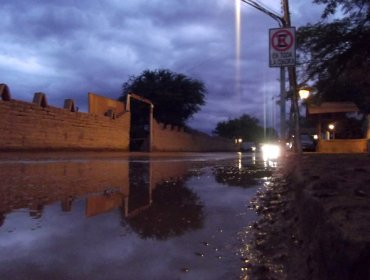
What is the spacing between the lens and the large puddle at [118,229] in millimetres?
2670

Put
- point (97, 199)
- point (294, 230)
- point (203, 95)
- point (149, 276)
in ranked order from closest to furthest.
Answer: point (149, 276)
point (294, 230)
point (97, 199)
point (203, 95)

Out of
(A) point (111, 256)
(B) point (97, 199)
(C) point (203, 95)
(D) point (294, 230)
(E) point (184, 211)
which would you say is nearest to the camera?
(A) point (111, 256)

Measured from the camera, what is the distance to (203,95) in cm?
4441

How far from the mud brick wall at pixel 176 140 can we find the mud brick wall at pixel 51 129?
269 inches

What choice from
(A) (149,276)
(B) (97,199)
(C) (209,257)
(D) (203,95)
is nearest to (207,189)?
(B) (97,199)

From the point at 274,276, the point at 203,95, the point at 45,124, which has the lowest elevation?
the point at 274,276

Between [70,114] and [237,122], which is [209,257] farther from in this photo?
[237,122]

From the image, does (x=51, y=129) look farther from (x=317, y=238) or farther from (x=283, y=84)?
(x=317, y=238)

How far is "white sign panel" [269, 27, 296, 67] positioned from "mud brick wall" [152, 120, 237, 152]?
16.0 metres

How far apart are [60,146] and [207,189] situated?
12.9 m

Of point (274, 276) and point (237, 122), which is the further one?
point (237, 122)

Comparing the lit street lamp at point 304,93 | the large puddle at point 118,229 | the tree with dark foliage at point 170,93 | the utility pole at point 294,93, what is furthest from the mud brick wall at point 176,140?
the large puddle at point 118,229

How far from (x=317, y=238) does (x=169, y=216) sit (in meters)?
1.91

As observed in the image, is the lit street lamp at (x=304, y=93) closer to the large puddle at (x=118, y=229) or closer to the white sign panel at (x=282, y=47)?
the white sign panel at (x=282, y=47)
